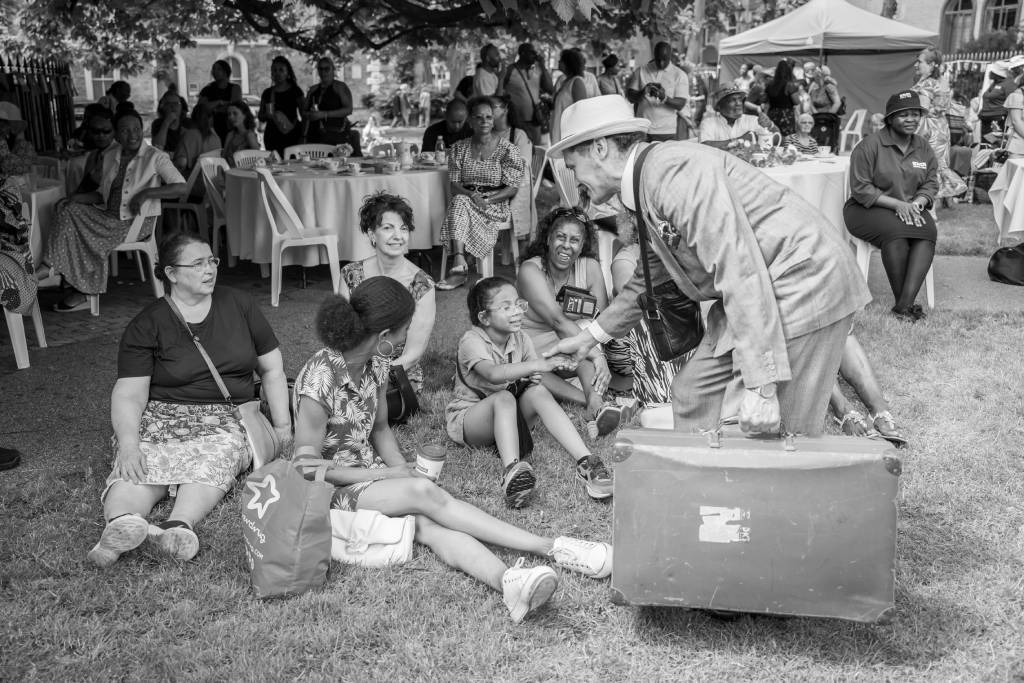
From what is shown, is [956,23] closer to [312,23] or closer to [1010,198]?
[312,23]

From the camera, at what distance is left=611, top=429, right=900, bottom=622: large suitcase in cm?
249

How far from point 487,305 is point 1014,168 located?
564 cm

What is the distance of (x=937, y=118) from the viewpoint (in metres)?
11.4

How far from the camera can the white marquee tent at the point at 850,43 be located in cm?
1748

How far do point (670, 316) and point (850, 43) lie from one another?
16498 millimetres

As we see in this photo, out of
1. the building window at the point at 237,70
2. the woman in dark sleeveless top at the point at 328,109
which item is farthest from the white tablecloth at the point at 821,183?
the building window at the point at 237,70

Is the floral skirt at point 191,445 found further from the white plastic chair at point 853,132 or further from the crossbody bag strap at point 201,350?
the white plastic chair at point 853,132

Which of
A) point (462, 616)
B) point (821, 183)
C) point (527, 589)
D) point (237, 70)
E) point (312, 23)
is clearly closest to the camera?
point (527, 589)

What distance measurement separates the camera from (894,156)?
269 inches

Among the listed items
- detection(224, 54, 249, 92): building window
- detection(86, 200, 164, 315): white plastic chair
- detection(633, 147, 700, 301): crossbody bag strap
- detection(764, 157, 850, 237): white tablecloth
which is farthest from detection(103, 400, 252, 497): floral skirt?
detection(224, 54, 249, 92): building window

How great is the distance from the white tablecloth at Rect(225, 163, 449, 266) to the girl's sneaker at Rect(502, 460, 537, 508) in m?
3.87

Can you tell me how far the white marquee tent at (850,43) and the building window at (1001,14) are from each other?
41.5 ft

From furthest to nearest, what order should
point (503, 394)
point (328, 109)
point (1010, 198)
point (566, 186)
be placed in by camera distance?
point (328, 109) < point (566, 186) < point (1010, 198) < point (503, 394)

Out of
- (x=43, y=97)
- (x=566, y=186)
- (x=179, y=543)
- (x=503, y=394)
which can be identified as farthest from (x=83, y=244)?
(x=43, y=97)
